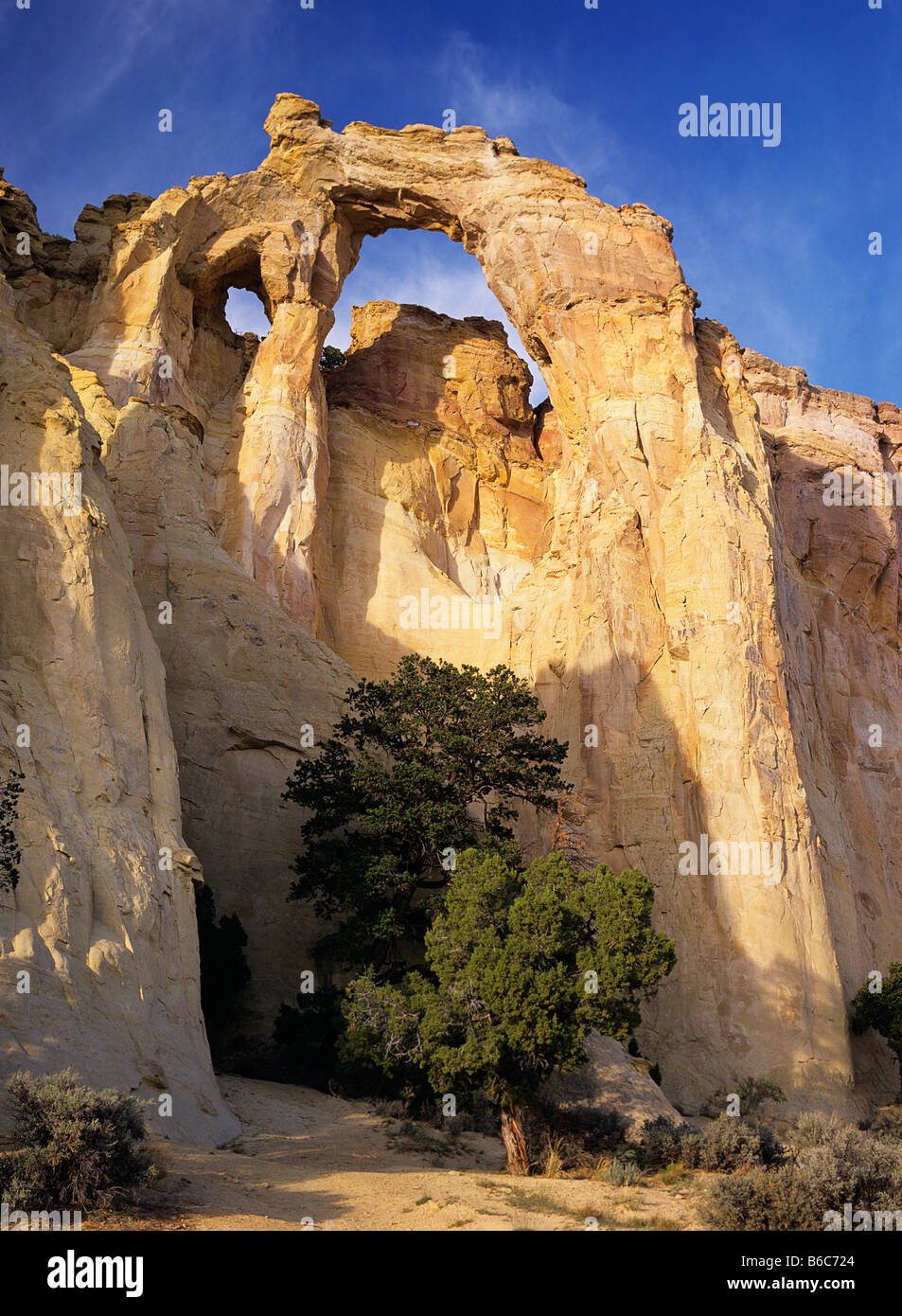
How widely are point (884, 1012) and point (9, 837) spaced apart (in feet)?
81.1

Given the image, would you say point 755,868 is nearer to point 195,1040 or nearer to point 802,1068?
point 802,1068

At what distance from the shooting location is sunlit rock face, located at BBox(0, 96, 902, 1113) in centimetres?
3100

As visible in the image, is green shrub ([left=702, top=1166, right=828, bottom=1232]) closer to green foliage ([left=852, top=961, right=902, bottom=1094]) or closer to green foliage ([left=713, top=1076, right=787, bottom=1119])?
green foliage ([left=713, top=1076, right=787, bottom=1119])

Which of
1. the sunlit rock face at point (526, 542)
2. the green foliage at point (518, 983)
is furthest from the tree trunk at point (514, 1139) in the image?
the sunlit rock face at point (526, 542)

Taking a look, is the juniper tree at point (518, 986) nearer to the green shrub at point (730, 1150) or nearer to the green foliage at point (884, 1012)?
the green shrub at point (730, 1150)

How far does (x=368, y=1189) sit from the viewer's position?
603 inches

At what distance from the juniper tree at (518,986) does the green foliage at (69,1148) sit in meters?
6.15

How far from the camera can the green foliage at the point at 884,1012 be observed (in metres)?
31.3

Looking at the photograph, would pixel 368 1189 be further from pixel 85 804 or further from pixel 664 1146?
pixel 85 804

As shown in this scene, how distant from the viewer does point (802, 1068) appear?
29172mm

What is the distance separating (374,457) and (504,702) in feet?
67.3

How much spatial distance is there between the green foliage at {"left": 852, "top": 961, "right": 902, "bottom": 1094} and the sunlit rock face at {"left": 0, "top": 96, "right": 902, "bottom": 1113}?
1228mm

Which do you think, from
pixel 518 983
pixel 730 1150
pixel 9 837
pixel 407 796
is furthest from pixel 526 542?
pixel 9 837

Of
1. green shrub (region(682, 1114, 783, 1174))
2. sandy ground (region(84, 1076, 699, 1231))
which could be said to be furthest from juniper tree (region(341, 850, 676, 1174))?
green shrub (region(682, 1114, 783, 1174))
